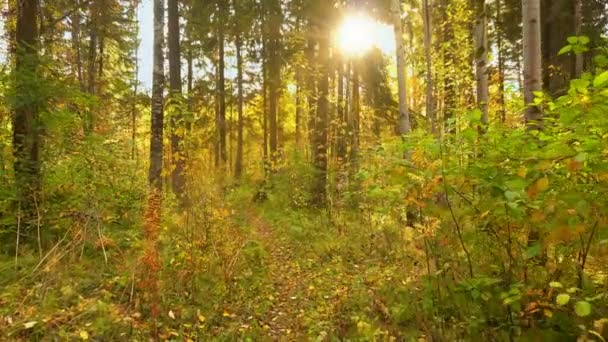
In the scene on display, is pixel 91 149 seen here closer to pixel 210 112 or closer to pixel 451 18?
pixel 451 18

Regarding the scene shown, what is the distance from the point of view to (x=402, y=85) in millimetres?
8094

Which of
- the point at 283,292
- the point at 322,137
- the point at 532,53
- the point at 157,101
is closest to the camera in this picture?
the point at 532,53

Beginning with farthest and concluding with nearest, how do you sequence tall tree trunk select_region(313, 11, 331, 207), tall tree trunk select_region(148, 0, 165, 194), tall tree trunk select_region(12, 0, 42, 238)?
tall tree trunk select_region(313, 11, 331, 207) < tall tree trunk select_region(148, 0, 165, 194) < tall tree trunk select_region(12, 0, 42, 238)

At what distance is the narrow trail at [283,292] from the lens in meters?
4.48

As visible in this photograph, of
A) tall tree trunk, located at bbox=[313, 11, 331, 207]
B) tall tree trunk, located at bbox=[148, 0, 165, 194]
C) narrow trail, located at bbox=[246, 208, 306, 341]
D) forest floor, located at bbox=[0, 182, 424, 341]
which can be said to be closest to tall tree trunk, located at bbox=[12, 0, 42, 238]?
forest floor, located at bbox=[0, 182, 424, 341]

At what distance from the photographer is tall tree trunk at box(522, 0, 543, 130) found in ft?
12.6

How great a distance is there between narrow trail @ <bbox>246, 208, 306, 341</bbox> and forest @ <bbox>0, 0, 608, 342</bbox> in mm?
37

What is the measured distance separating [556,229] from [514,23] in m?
14.4

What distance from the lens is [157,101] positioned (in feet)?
30.1

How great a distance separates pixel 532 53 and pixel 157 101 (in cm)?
779

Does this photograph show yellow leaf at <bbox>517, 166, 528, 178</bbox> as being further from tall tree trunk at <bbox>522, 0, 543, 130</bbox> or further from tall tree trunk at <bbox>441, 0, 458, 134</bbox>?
tall tree trunk at <bbox>441, 0, 458, 134</bbox>

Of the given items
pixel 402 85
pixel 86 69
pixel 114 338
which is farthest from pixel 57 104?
pixel 86 69

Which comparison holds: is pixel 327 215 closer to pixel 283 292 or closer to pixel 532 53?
pixel 283 292

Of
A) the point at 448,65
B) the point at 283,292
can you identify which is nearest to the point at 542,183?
the point at 283,292
